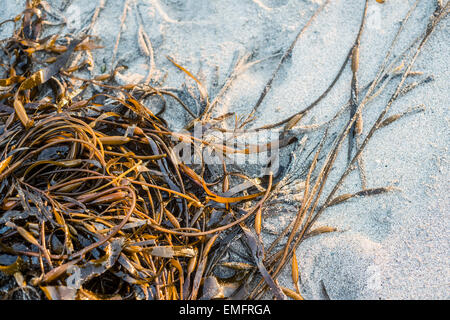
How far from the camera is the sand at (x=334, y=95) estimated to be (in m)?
1.29

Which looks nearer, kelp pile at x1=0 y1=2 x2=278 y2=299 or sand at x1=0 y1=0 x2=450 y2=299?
kelp pile at x1=0 y1=2 x2=278 y2=299

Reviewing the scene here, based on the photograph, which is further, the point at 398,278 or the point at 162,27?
the point at 162,27

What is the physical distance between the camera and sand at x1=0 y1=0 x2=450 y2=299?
1.29m

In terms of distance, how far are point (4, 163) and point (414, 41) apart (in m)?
1.81

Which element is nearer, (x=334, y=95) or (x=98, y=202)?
(x=98, y=202)

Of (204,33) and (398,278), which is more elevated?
(204,33)

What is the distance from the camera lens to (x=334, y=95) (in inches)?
65.1

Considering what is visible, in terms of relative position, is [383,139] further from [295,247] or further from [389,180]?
[295,247]

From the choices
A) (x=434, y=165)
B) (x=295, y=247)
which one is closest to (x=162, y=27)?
(x=295, y=247)

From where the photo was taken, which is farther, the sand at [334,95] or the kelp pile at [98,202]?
the sand at [334,95]

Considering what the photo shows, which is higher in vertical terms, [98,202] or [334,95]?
[334,95]
